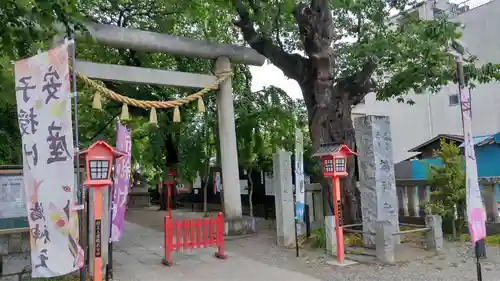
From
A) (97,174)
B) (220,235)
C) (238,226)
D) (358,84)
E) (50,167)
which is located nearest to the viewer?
(50,167)

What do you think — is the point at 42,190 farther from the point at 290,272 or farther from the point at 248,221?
the point at 248,221

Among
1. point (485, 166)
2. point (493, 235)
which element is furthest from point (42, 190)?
point (485, 166)

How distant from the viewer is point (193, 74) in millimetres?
11898

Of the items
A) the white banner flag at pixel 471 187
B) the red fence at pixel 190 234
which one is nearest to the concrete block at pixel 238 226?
the red fence at pixel 190 234

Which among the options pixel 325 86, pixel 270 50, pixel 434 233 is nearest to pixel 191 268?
pixel 434 233

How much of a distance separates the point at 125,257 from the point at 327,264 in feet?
14.0

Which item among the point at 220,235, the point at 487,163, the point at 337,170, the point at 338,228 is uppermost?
the point at 487,163

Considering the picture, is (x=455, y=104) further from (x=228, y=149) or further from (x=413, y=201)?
(x=228, y=149)

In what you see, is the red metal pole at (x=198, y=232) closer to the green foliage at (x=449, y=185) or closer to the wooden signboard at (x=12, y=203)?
the wooden signboard at (x=12, y=203)

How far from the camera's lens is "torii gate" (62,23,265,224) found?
1058 cm

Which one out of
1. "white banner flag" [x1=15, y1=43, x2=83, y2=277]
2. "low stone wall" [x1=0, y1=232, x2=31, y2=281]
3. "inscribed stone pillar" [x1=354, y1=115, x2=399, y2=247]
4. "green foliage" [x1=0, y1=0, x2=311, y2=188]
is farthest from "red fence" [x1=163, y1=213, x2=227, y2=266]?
"green foliage" [x1=0, y1=0, x2=311, y2=188]

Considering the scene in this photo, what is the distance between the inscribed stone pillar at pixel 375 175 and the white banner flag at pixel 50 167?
6138mm

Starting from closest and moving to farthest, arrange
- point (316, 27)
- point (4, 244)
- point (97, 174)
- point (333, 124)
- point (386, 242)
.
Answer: point (97, 174)
point (4, 244)
point (386, 242)
point (316, 27)
point (333, 124)

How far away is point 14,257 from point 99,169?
2464mm
